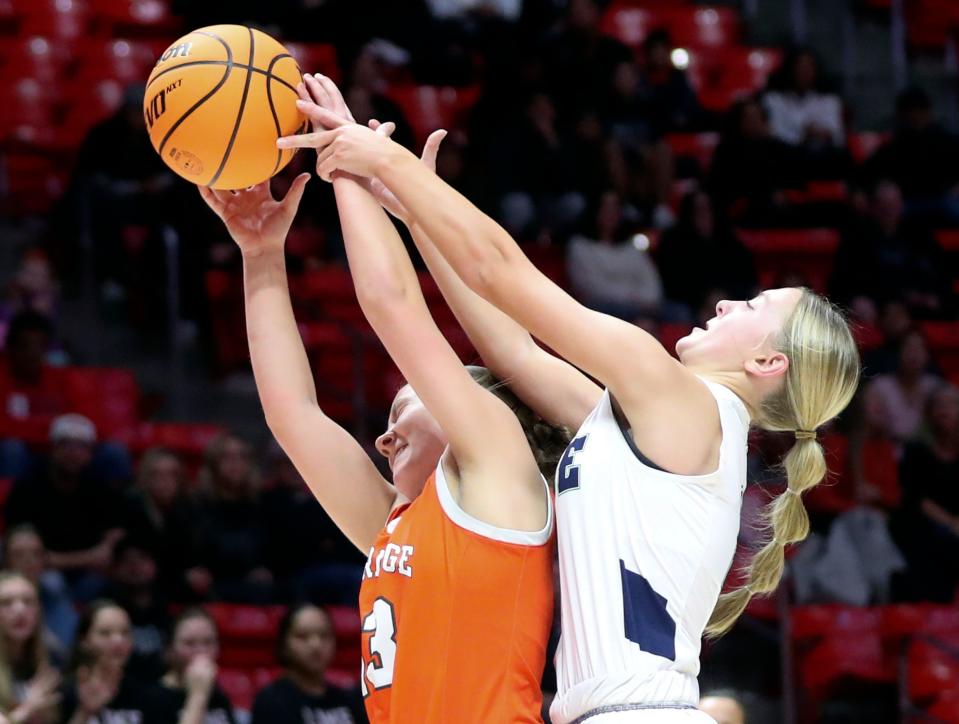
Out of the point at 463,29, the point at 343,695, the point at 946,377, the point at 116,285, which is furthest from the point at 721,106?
the point at 343,695

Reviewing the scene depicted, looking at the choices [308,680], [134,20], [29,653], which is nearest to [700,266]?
[134,20]

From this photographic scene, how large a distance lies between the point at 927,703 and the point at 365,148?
6.37 meters

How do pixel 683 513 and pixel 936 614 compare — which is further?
pixel 936 614

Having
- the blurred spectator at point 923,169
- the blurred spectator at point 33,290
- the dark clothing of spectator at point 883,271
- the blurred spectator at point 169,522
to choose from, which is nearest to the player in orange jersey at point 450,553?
the blurred spectator at point 169,522

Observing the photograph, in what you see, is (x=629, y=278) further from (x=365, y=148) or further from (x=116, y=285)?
(x=365, y=148)

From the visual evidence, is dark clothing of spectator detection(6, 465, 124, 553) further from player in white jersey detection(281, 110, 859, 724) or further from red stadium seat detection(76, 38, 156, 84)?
player in white jersey detection(281, 110, 859, 724)

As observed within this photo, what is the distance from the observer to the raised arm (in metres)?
3.22

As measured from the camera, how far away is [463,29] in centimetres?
1238

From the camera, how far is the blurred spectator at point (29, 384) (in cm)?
901

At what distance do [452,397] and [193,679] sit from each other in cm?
417

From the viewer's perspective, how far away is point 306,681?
7219 millimetres

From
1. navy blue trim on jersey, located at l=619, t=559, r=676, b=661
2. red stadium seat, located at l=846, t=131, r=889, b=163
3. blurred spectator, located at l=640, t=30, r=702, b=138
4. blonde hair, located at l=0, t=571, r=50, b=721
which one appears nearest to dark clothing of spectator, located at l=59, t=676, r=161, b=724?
blonde hair, located at l=0, t=571, r=50, b=721

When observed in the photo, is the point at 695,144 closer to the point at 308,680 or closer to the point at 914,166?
the point at 914,166

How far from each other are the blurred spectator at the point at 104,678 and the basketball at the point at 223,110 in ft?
12.1
